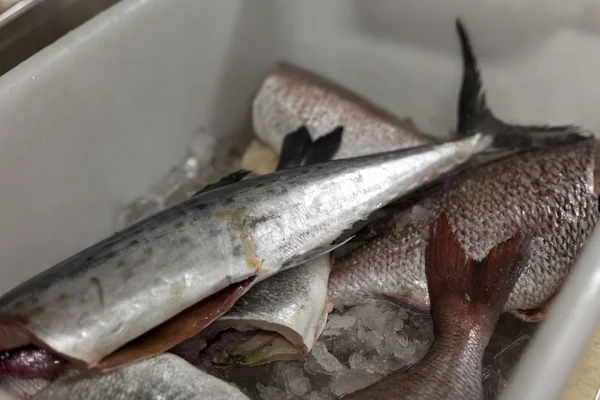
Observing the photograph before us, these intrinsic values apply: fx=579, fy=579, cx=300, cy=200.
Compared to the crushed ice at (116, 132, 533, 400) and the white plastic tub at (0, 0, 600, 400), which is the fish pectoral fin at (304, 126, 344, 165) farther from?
the white plastic tub at (0, 0, 600, 400)

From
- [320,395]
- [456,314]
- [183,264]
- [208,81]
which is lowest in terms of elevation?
[320,395]

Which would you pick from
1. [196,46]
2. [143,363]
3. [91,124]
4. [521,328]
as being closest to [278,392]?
[143,363]

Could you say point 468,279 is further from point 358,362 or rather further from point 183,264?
point 183,264

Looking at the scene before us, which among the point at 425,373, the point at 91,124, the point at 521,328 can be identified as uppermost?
the point at 91,124

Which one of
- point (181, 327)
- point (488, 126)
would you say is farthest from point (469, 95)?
point (181, 327)

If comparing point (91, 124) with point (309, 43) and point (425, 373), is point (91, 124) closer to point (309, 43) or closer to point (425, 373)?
point (309, 43)

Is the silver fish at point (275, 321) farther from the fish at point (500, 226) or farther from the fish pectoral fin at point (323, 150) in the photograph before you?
the fish pectoral fin at point (323, 150)
